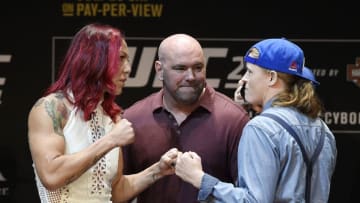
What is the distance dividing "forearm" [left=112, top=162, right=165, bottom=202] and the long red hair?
0.40 meters

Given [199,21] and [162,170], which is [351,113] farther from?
[162,170]

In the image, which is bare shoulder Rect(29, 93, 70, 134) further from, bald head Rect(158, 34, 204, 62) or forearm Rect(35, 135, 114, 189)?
bald head Rect(158, 34, 204, 62)

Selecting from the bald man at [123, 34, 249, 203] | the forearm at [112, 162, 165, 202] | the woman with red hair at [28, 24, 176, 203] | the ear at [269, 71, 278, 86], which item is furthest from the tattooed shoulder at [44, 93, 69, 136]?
the ear at [269, 71, 278, 86]

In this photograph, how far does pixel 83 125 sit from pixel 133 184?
43 cm

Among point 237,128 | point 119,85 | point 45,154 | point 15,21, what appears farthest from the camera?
point 15,21

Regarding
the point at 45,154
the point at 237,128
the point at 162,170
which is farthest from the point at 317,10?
the point at 45,154

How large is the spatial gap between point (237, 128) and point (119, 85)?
61cm

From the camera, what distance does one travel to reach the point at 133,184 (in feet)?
10.2

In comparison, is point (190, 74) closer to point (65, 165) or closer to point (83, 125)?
point (83, 125)

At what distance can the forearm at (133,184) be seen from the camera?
3.07 m

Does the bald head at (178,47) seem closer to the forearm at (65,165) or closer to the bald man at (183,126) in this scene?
the bald man at (183,126)

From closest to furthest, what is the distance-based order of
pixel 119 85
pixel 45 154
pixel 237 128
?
pixel 45 154
pixel 119 85
pixel 237 128

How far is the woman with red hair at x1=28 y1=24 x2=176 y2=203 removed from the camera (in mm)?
2664

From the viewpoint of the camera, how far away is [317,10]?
4.67 m
